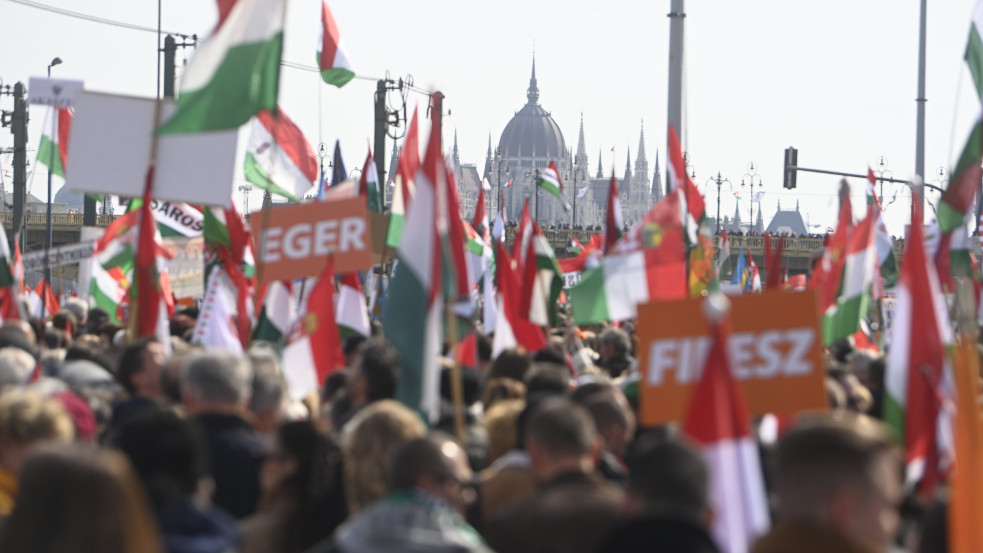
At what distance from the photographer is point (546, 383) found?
608 cm

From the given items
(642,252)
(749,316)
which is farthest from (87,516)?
(642,252)

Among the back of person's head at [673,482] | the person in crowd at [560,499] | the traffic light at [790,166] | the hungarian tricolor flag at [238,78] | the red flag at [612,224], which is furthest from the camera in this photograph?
the traffic light at [790,166]

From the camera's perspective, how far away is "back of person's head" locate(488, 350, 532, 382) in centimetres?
702

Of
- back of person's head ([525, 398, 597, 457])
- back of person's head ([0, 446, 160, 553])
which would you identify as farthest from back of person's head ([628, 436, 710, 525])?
back of person's head ([0, 446, 160, 553])

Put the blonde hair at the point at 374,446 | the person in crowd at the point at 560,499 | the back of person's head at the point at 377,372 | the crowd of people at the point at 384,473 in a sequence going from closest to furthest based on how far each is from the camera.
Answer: the crowd of people at the point at 384,473
the person in crowd at the point at 560,499
the blonde hair at the point at 374,446
the back of person's head at the point at 377,372

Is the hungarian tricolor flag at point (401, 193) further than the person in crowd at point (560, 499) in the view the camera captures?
Yes

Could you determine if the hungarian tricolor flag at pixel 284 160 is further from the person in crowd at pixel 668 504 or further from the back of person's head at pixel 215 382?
the person in crowd at pixel 668 504

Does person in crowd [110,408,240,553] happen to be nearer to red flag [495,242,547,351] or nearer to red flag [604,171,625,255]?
red flag [495,242,547,351]

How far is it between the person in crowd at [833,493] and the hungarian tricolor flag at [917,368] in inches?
79.0

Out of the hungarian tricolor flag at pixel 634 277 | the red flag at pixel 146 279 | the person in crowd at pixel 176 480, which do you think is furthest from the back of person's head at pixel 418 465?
the hungarian tricolor flag at pixel 634 277

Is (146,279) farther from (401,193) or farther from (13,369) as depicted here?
(401,193)

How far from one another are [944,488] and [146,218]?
4965mm

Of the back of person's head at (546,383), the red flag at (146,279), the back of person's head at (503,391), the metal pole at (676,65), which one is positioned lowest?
the back of person's head at (503,391)

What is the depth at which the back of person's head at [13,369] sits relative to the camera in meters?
6.31
